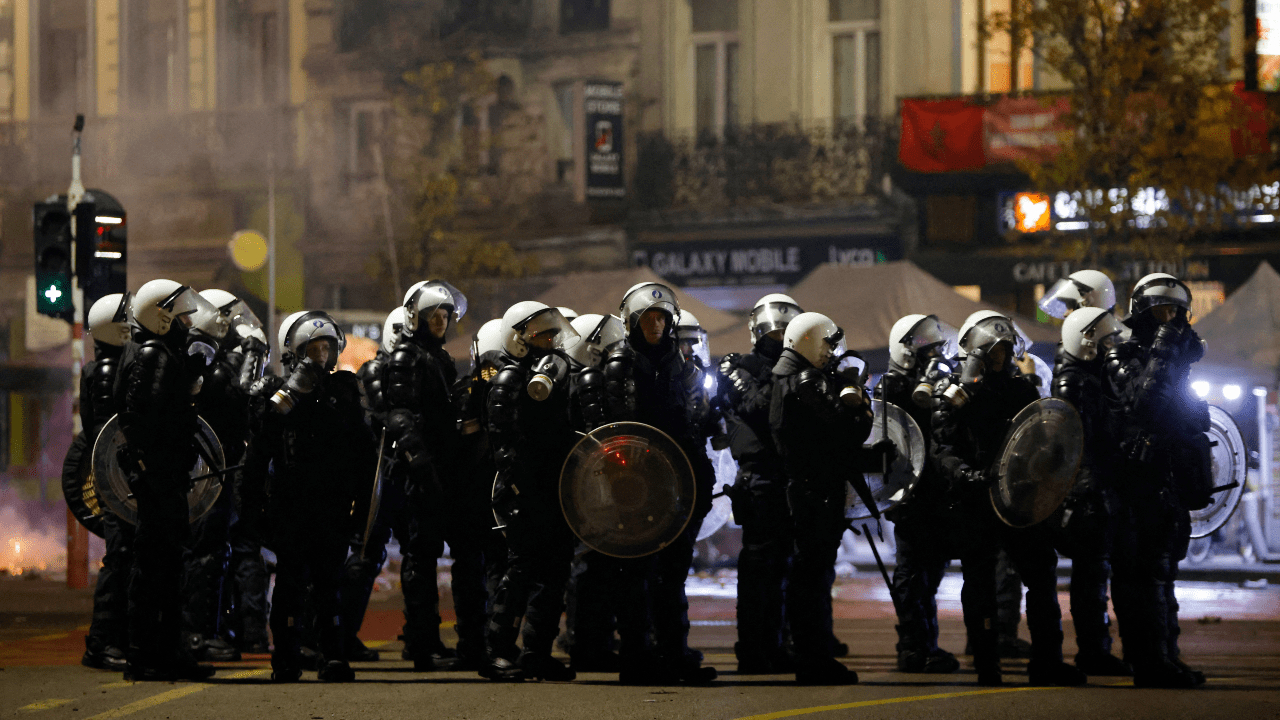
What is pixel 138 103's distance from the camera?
25.5 m

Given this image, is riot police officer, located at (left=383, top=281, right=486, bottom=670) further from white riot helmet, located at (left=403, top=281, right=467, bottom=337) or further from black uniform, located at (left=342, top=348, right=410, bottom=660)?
black uniform, located at (left=342, top=348, right=410, bottom=660)

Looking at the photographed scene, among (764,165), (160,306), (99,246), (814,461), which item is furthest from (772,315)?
(764,165)

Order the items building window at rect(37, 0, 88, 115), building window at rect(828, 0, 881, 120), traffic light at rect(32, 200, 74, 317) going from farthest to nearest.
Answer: building window at rect(37, 0, 88, 115), building window at rect(828, 0, 881, 120), traffic light at rect(32, 200, 74, 317)

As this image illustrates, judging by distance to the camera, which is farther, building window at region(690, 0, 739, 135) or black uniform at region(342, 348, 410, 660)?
building window at region(690, 0, 739, 135)

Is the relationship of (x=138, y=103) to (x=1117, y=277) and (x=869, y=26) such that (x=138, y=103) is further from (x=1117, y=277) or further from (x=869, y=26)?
(x=1117, y=277)

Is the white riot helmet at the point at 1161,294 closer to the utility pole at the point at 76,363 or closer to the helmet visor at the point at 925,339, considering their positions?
the helmet visor at the point at 925,339

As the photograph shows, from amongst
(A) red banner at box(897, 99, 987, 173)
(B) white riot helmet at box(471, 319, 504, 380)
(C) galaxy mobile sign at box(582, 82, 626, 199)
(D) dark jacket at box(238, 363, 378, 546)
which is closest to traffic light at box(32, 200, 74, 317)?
(B) white riot helmet at box(471, 319, 504, 380)

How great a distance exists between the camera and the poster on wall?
19.8m

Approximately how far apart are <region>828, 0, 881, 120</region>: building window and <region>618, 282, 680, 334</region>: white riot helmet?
15752mm

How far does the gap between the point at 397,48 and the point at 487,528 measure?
17961 millimetres

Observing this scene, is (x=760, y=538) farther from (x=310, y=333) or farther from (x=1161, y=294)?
(x=310, y=333)

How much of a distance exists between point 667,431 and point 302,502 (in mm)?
1738

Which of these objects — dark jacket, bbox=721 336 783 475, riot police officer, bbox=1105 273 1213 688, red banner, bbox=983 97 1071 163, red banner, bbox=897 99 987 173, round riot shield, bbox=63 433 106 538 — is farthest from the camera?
red banner, bbox=897 99 987 173

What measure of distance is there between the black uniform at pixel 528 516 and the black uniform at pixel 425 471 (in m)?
0.48
